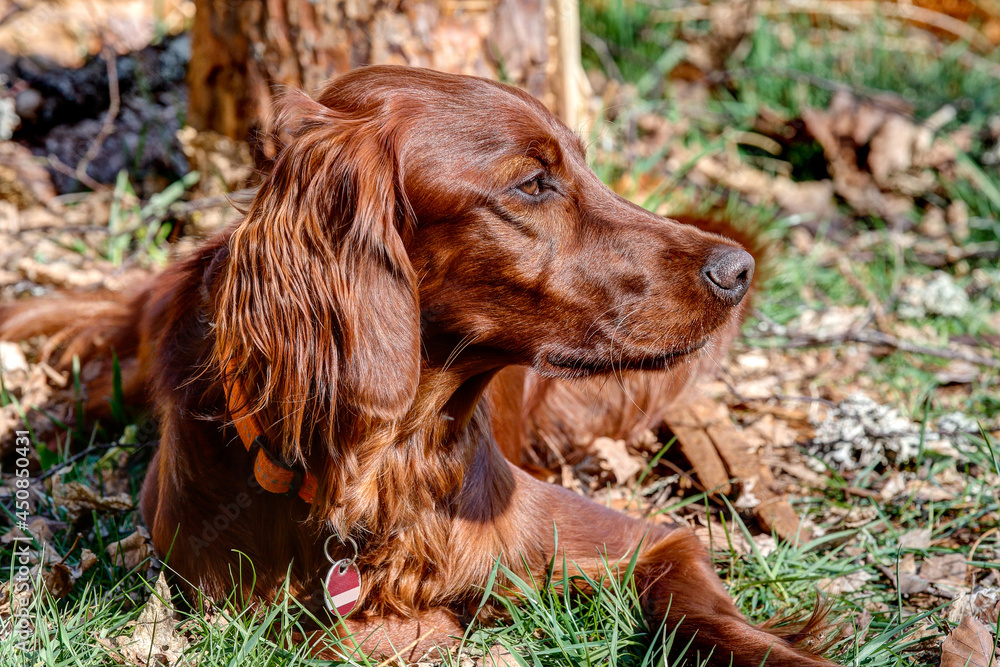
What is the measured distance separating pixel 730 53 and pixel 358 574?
4.69 meters

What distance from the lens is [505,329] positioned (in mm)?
1834

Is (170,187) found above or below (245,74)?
below

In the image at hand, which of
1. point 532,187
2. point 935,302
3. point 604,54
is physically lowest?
point 935,302

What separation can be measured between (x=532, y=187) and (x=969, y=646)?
1273 millimetres

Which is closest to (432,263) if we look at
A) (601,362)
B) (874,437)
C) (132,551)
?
(601,362)

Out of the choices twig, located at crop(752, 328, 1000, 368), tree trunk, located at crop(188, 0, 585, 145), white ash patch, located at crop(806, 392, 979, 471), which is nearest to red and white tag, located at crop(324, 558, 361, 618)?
white ash patch, located at crop(806, 392, 979, 471)

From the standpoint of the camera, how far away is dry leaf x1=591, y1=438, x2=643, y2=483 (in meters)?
2.80

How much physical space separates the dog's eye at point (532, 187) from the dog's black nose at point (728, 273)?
0.37 metres

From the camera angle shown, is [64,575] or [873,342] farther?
[873,342]

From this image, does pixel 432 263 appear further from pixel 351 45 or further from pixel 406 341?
pixel 351 45

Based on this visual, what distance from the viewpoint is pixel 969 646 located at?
5.99 ft

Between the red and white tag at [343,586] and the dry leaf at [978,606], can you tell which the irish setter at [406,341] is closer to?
the red and white tag at [343,586]

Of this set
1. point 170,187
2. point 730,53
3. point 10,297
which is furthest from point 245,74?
point 730,53

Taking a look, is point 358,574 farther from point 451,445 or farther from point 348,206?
point 348,206
